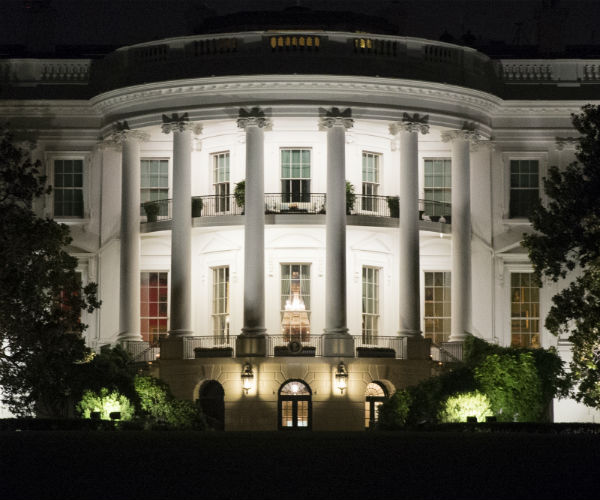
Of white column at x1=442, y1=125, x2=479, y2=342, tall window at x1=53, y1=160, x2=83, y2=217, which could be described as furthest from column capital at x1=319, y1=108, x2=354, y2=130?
tall window at x1=53, y1=160, x2=83, y2=217

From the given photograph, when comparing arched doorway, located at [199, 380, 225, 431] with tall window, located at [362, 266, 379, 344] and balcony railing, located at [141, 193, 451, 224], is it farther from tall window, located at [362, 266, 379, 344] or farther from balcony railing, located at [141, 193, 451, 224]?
balcony railing, located at [141, 193, 451, 224]

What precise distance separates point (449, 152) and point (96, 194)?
1336 cm

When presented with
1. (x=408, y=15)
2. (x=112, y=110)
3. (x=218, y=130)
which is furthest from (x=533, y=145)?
(x=112, y=110)

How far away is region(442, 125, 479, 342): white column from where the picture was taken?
189 ft

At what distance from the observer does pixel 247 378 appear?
54.0 meters

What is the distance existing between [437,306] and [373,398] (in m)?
6.30

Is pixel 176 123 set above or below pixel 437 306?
above

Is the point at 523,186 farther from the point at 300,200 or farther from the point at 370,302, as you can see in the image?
the point at 300,200

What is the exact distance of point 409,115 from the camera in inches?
2243

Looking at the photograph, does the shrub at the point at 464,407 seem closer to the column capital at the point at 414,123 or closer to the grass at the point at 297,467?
the grass at the point at 297,467

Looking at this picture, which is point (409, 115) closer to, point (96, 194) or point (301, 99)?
→ point (301, 99)

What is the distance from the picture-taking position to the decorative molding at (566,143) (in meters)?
61.0

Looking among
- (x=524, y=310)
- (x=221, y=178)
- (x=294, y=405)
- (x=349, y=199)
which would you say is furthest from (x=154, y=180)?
(x=524, y=310)

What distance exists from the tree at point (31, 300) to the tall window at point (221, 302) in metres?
9.34
